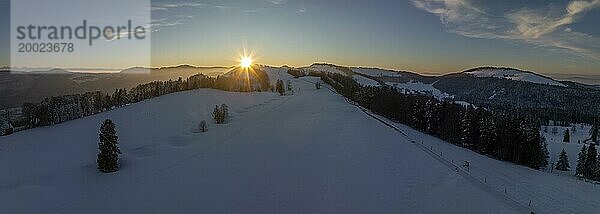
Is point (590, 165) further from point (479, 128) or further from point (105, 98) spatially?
point (105, 98)

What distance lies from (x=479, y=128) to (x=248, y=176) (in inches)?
2168

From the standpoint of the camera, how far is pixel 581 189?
147ft

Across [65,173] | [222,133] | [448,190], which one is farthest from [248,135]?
[448,190]

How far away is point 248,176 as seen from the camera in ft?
96.1

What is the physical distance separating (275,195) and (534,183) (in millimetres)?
34070

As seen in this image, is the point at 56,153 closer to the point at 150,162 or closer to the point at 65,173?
the point at 65,173

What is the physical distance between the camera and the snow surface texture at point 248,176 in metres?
22.9

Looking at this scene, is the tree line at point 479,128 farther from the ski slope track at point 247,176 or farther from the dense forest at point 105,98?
the dense forest at point 105,98

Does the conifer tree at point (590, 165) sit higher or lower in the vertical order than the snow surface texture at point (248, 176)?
lower

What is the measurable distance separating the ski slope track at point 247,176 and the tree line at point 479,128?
1126 inches

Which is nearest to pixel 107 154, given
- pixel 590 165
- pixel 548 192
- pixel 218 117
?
pixel 218 117

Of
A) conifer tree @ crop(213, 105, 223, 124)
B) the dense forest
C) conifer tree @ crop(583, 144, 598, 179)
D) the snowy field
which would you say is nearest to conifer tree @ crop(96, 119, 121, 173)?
conifer tree @ crop(213, 105, 223, 124)

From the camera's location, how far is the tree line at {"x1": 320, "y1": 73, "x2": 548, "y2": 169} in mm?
63844

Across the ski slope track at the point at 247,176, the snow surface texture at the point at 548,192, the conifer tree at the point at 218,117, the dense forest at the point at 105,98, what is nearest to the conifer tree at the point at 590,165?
the snow surface texture at the point at 548,192
